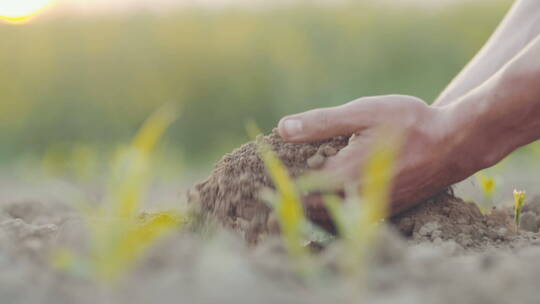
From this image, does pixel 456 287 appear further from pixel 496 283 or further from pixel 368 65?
pixel 368 65

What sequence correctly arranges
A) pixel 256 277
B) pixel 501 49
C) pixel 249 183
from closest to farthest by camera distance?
1. pixel 256 277
2. pixel 249 183
3. pixel 501 49

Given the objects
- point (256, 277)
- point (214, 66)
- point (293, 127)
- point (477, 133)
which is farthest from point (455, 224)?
point (214, 66)

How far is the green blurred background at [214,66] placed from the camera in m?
7.48

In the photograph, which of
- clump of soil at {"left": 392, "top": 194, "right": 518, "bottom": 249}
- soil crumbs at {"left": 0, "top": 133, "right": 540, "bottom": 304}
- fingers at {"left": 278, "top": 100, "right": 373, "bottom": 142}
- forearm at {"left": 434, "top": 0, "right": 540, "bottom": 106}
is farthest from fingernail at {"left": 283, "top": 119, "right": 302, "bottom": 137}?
forearm at {"left": 434, "top": 0, "right": 540, "bottom": 106}

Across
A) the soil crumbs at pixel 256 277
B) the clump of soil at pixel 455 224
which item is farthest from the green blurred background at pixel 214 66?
the soil crumbs at pixel 256 277

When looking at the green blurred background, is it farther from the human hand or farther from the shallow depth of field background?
the human hand

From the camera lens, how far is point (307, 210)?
84.0 inches

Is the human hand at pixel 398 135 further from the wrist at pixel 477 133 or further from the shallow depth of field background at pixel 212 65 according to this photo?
the shallow depth of field background at pixel 212 65

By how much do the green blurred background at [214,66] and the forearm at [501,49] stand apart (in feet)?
14.7

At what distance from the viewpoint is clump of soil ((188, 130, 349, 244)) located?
2.02 m

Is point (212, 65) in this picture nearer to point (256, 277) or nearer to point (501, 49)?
point (501, 49)

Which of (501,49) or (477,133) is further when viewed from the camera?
(501,49)

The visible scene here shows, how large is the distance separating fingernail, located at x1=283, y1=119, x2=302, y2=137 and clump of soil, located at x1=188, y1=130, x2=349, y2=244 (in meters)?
0.05

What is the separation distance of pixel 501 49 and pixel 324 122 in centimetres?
92
